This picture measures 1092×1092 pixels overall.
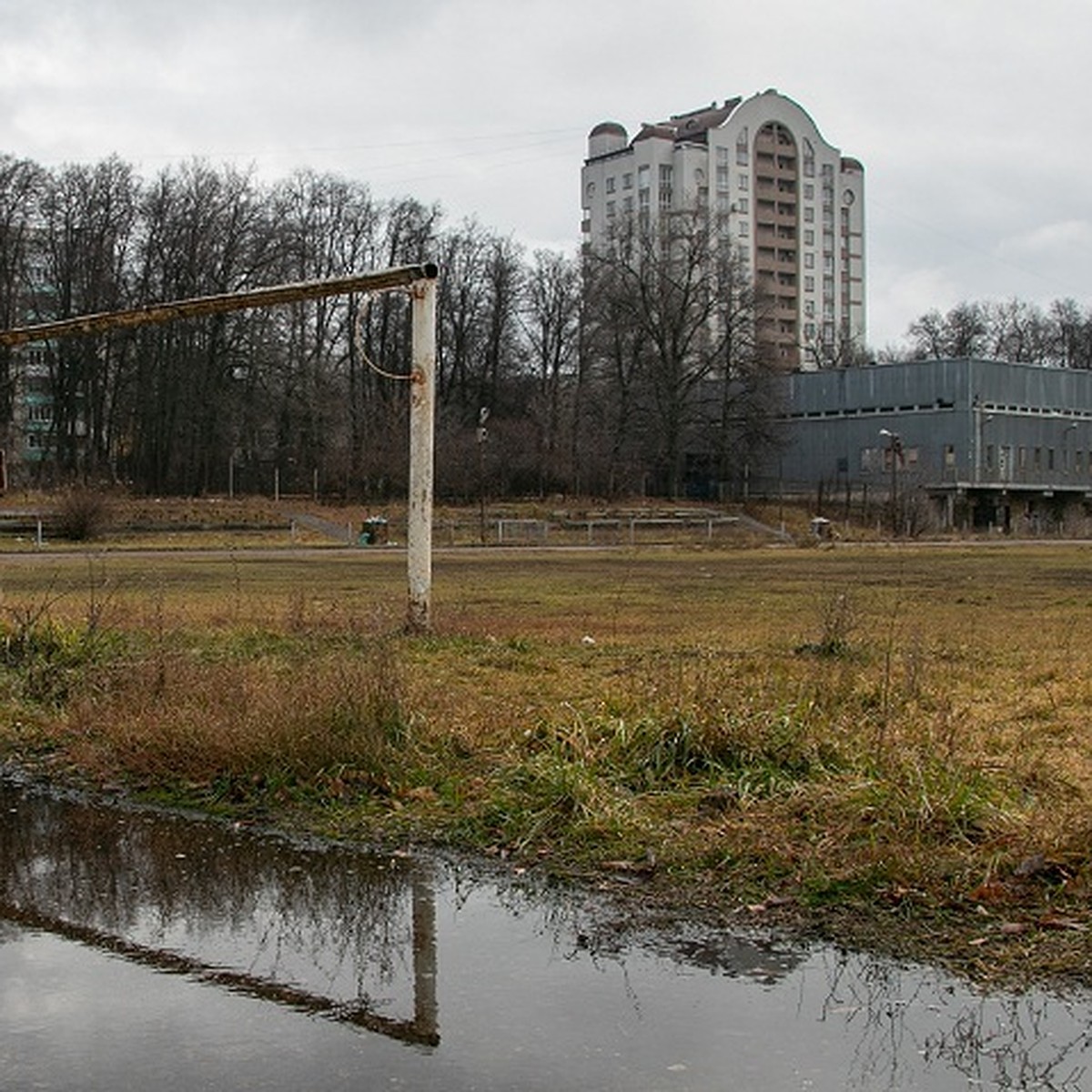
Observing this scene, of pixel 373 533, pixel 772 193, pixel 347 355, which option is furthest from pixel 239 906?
pixel 772 193

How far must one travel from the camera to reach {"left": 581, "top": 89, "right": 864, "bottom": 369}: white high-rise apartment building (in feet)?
463

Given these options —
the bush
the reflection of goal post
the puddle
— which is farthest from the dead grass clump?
the bush

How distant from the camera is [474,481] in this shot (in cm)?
8669

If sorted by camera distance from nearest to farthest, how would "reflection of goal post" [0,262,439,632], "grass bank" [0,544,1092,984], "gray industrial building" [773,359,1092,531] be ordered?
"grass bank" [0,544,1092,984], "reflection of goal post" [0,262,439,632], "gray industrial building" [773,359,1092,531]

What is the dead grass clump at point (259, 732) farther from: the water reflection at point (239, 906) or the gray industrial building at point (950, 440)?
the gray industrial building at point (950, 440)

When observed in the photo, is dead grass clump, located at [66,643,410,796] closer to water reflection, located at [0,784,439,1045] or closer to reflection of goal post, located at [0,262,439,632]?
water reflection, located at [0,784,439,1045]

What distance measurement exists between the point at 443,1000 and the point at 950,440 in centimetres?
9640

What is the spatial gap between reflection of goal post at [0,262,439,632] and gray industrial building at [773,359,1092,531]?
76.1m

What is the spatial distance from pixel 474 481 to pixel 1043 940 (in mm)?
81205

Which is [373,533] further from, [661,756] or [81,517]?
[661,756]

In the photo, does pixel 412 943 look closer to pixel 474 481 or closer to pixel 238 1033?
pixel 238 1033

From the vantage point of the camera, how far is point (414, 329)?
1669cm

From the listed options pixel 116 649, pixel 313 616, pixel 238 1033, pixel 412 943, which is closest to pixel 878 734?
pixel 412 943

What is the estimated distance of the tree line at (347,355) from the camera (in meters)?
83.3
